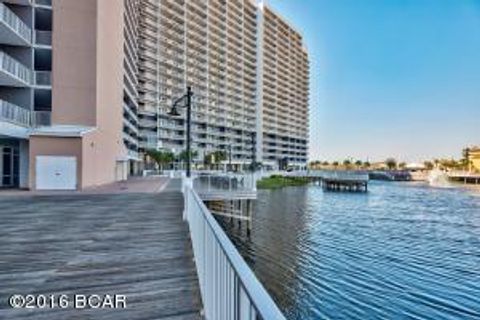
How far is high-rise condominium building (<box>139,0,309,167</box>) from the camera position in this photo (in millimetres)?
87125

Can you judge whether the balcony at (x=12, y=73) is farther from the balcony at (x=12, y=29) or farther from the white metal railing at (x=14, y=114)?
the white metal railing at (x=14, y=114)

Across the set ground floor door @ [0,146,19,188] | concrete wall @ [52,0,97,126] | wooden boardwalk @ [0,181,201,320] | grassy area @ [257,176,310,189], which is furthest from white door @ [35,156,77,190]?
grassy area @ [257,176,310,189]

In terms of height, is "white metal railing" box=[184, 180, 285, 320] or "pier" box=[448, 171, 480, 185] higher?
"white metal railing" box=[184, 180, 285, 320]

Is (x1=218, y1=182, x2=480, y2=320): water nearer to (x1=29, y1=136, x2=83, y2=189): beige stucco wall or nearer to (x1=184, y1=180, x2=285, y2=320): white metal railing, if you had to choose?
(x1=184, y1=180, x2=285, y2=320): white metal railing

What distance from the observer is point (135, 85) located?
69062 millimetres

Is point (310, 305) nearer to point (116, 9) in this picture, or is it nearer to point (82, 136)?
point (82, 136)

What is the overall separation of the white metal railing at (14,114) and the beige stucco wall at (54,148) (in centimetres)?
184

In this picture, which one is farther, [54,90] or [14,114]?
[54,90]

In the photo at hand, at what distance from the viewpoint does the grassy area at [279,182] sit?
6536cm

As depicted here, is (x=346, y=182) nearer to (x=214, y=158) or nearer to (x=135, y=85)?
(x=214, y=158)

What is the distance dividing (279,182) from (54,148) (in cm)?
5273

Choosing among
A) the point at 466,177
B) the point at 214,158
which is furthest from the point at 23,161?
the point at 466,177

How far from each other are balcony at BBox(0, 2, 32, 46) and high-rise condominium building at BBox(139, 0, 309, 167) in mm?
44521

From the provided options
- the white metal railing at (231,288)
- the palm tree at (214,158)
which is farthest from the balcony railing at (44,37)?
the palm tree at (214,158)
